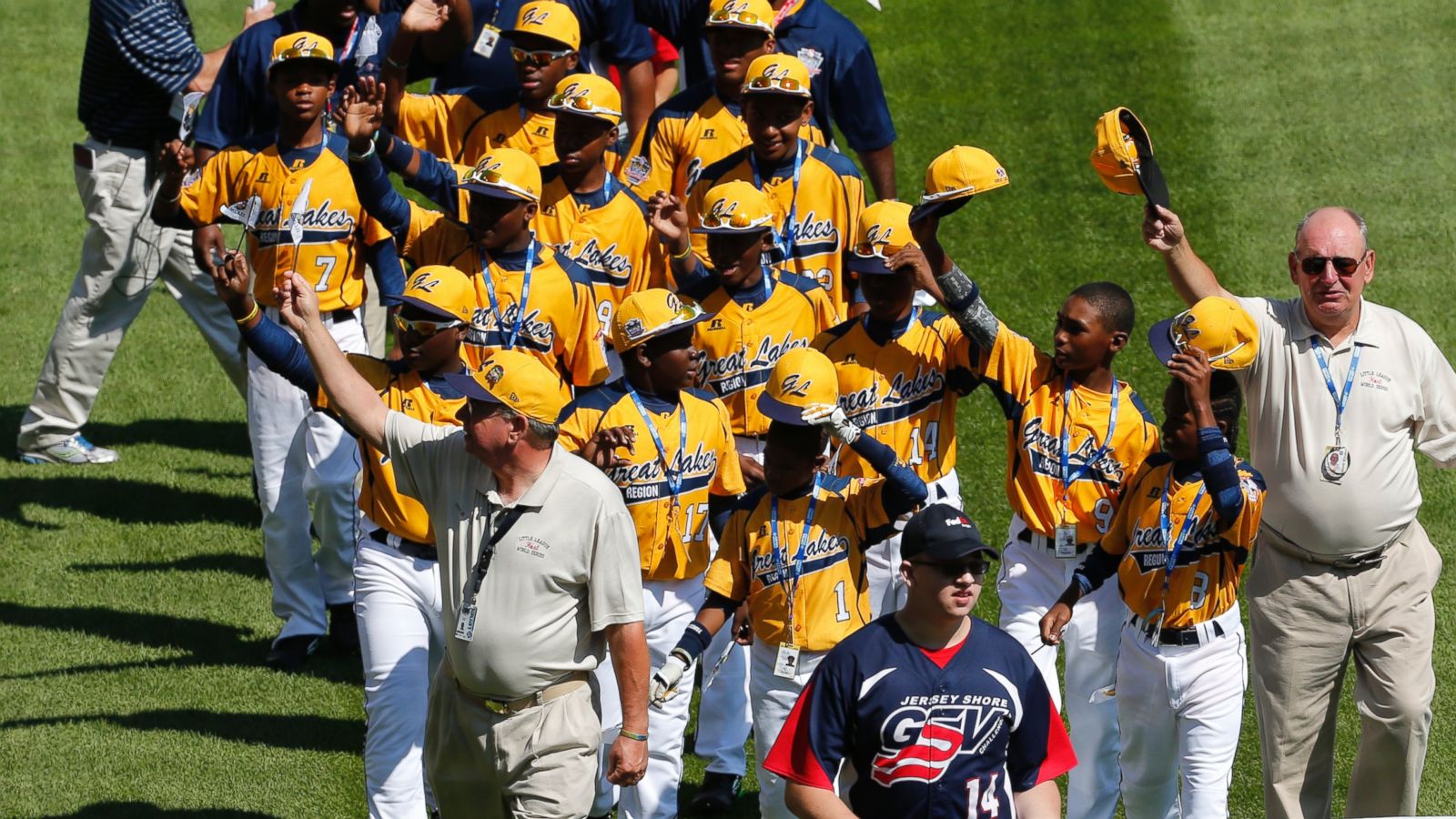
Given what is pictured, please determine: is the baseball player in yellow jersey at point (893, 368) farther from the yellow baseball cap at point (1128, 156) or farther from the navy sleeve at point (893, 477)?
the yellow baseball cap at point (1128, 156)

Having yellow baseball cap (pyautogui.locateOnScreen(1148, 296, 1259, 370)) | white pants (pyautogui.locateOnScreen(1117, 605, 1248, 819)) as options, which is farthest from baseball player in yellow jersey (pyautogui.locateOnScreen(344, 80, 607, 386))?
white pants (pyautogui.locateOnScreen(1117, 605, 1248, 819))

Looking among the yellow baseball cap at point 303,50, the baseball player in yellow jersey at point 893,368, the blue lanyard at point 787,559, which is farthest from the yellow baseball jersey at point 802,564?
the yellow baseball cap at point 303,50

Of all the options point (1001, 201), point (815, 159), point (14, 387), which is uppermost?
point (815, 159)

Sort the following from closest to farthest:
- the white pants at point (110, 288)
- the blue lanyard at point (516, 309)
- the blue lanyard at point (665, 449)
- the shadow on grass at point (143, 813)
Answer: the blue lanyard at point (665, 449) < the shadow on grass at point (143, 813) < the blue lanyard at point (516, 309) < the white pants at point (110, 288)

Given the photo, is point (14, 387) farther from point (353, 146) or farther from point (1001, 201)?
point (1001, 201)

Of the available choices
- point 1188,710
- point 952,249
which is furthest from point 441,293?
point 952,249

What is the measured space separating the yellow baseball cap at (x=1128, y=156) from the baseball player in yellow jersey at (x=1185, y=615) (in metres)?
0.71

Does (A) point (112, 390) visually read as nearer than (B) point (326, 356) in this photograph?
No

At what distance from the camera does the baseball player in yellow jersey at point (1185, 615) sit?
627 centimetres

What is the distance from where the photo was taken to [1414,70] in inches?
567

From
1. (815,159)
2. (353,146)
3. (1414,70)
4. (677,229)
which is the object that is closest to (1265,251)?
(1414,70)

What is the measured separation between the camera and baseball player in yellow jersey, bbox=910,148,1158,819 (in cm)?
671

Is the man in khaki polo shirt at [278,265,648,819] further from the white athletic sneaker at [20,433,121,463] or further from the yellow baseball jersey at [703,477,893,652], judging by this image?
the white athletic sneaker at [20,433,121,463]

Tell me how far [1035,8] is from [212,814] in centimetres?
1058
